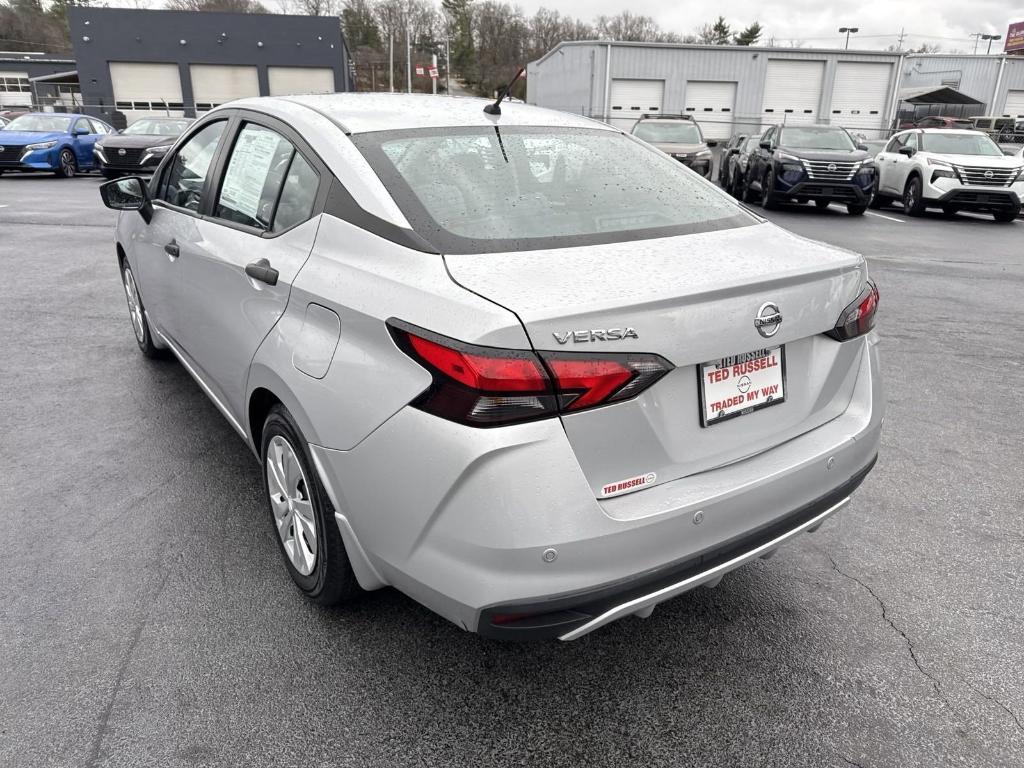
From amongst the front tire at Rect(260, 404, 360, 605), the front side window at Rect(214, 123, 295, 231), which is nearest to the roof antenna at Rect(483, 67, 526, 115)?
the front side window at Rect(214, 123, 295, 231)

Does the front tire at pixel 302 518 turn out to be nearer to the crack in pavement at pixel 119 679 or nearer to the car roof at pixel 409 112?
the crack in pavement at pixel 119 679

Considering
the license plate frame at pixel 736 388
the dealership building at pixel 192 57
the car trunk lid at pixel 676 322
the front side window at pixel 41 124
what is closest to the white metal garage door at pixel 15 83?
the dealership building at pixel 192 57

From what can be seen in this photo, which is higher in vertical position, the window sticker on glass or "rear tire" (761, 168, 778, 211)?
the window sticker on glass

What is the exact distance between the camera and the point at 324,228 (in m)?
2.36

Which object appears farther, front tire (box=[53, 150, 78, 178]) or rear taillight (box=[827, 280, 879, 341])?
front tire (box=[53, 150, 78, 178])

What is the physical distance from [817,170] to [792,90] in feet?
86.6

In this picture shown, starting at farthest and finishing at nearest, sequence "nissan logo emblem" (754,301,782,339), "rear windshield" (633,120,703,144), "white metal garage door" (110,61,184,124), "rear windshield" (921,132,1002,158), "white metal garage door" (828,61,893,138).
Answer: "white metal garage door" (110,61,184,124)
"white metal garage door" (828,61,893,138)
"rear windshield" (633,120,703,144)
"rear windshield" (921,132,1002,158)
"nissan logo emblem" (754,301,782,339)

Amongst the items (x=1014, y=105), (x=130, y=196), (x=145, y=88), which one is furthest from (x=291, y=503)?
(x=1014, y=105)

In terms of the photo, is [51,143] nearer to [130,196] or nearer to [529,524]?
[130,196]

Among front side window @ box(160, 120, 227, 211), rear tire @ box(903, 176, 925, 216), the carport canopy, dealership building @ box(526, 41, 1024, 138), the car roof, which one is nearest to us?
the car roof

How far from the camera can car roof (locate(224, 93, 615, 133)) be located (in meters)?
2.69

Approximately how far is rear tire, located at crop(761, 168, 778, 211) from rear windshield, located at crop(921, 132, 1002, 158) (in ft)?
9.65

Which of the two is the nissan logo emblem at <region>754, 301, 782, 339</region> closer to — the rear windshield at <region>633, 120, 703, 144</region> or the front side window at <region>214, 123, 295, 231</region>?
the front side window at <region>214, 123, 295, 231</region>

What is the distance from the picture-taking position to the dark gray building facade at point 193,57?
138 ft
